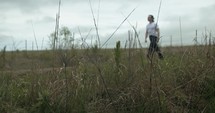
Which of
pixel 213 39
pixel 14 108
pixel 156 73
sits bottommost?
pixel 14 108

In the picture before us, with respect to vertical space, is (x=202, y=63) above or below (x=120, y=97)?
above

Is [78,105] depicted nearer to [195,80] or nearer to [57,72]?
[57,72]

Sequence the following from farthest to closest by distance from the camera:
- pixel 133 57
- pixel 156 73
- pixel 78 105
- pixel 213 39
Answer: pixel 213 39, pixel 133 57, pixel 156 73, pixel 78 105

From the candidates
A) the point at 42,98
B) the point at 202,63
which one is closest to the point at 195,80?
the point at 202,63

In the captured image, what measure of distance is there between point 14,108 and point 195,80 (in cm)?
238

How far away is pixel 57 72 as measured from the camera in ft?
16.8

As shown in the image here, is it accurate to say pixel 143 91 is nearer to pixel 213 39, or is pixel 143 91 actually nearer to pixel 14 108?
pixel 14 108

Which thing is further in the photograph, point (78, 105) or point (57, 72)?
point (57, 72)

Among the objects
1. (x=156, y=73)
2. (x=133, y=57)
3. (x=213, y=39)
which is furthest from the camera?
(x=213, y=39)

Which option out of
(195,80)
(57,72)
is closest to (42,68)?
(57,72)

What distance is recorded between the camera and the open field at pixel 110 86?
4.48 metres

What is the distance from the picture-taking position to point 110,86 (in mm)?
4766

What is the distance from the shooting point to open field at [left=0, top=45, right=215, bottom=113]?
4.48 metres

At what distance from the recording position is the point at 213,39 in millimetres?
5902
